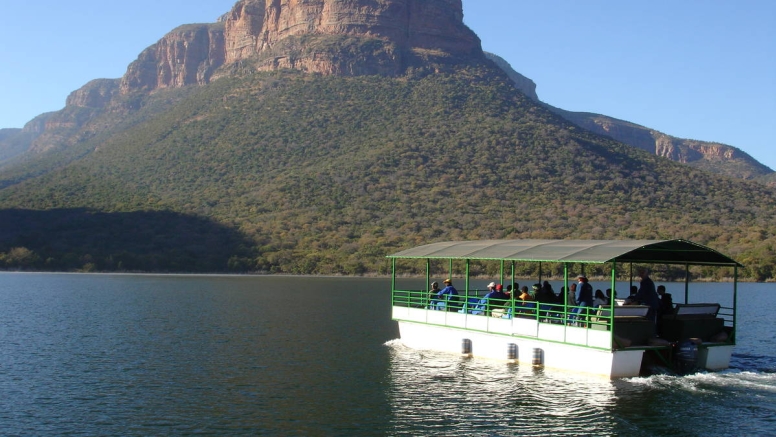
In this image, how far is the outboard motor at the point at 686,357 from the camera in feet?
72.0

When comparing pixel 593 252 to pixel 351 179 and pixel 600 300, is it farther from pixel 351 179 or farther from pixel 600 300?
pixel 351 179

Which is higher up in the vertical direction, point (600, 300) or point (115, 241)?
point (115, 241)

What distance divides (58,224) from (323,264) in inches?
1362

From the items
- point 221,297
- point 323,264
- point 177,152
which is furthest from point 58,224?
point 221,297

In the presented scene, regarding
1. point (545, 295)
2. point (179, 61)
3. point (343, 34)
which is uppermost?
point (179, 61)

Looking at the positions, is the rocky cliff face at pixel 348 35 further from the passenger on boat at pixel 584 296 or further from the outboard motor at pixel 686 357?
the outboard motor at pixel 686 357

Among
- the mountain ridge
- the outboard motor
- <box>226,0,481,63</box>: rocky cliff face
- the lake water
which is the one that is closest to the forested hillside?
the mountain ridge

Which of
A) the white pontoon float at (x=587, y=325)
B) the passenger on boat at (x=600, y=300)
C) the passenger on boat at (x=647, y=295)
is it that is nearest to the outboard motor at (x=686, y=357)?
the white pontoon float at (x=587, y=325)

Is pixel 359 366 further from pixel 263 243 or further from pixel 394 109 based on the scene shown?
pixel 394 109

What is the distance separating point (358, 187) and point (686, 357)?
75.6 metres

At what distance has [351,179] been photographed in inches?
3844

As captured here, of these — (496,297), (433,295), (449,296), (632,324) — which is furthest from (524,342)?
(433,295)

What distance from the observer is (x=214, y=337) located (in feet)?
109

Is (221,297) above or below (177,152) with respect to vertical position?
below
